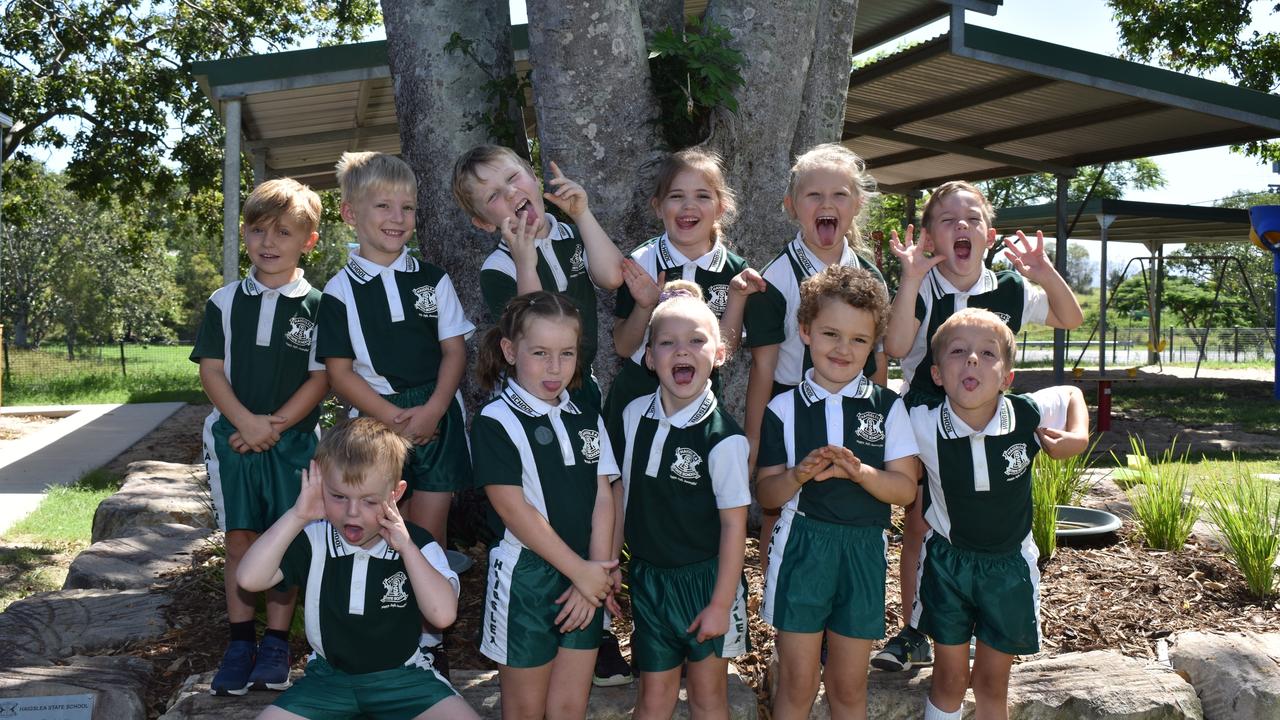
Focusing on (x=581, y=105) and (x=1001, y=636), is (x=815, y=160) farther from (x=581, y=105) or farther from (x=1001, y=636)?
(x=1001, y=636)

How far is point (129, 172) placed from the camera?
16906 mm

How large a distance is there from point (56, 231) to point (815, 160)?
36017 mm

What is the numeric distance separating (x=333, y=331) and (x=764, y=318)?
1466mm

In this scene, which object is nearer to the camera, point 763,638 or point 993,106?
point 763,638

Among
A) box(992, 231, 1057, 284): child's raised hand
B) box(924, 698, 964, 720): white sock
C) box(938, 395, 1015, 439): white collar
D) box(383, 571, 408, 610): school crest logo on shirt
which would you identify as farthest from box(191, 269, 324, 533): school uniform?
box(992, 231, 1057, 284): child's raised hand

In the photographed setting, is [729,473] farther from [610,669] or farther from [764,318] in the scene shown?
[610,669]

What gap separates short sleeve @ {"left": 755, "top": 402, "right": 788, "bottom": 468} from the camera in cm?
304

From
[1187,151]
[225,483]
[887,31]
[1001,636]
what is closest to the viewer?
[1001,636]

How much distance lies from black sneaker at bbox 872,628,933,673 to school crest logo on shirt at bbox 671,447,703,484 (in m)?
1.10

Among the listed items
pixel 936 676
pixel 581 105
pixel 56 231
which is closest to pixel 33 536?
pixel 581 105

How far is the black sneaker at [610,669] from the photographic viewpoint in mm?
3320

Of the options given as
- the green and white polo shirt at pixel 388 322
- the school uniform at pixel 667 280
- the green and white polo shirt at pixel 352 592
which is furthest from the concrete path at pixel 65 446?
the school uniform at pixel 667 280

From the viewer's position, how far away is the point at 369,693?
9.46 ft

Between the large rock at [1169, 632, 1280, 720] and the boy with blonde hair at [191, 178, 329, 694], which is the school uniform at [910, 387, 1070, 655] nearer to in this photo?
the large rock at [1169, 632, 1280, 720]
